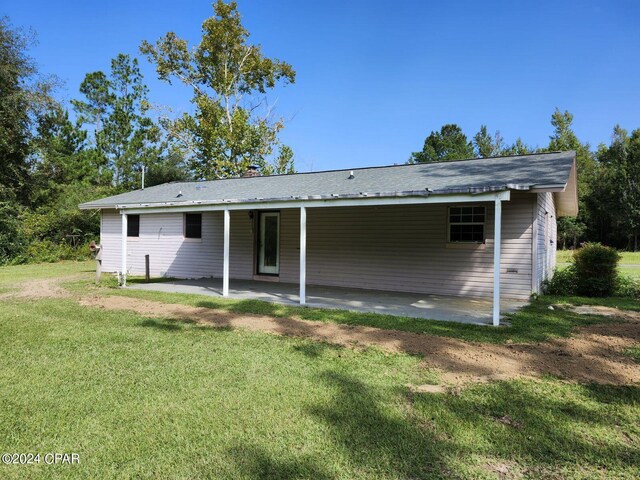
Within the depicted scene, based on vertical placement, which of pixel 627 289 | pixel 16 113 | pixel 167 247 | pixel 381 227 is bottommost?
pixel 627 289

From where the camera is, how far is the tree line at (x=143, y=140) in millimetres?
20219

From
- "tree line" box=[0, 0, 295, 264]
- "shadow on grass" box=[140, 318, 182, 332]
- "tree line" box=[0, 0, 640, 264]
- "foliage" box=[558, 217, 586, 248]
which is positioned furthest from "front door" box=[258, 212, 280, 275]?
"foliage" box=[558, 217, 586, 248]

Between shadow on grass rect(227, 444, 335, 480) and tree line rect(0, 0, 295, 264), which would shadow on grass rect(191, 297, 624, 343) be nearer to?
shadow on grass rect(227, 444, 335, 480)

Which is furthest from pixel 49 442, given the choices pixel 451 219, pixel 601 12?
pixel 601 12

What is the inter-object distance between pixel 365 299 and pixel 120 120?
1079 inches

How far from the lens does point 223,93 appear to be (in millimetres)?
25344

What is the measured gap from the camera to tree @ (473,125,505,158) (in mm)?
43875

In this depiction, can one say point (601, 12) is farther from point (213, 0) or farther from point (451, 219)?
point (213, 0)

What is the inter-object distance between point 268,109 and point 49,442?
85.7 feet

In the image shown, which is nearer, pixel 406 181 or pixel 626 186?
pixel 406 181

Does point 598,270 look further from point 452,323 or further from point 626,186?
point 626,186

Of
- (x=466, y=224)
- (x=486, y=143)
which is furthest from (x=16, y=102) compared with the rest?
(x=486, y=143)

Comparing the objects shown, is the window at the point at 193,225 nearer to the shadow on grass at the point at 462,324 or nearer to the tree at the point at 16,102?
the shadow on grass at the point at 462,324

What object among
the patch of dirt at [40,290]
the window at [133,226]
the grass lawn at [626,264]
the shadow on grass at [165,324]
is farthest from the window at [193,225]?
the grass lawn at [626,264]
